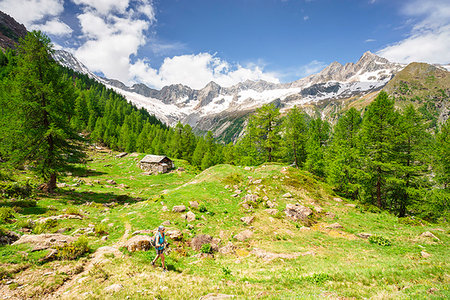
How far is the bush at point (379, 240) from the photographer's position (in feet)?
48.5

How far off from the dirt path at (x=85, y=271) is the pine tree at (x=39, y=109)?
15399 millimetres

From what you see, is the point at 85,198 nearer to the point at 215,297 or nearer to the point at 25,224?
the point at 25,224

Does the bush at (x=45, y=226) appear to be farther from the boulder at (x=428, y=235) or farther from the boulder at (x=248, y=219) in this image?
the boulder at (x=428, y=235)

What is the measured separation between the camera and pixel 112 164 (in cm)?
5875

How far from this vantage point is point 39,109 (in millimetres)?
21297

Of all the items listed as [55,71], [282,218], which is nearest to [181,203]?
[282,218]

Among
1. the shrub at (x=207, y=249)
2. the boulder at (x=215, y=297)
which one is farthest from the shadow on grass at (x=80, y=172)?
the boulder at (x=215, y=297)

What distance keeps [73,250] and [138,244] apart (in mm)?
3492

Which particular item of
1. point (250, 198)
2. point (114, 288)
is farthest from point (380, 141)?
point (114, 288)

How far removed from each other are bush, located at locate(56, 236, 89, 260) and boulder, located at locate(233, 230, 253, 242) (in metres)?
10.5

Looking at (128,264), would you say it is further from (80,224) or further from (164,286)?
(80,224)

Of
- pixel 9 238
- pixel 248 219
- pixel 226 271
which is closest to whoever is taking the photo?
pixel 226 271

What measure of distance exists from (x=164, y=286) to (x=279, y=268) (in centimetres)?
656

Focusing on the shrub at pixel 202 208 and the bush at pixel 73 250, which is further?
the shrub at pixel 202 208
